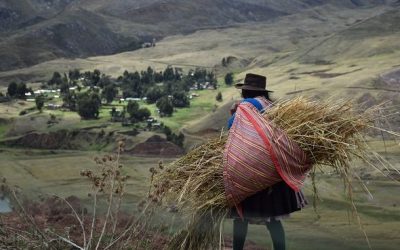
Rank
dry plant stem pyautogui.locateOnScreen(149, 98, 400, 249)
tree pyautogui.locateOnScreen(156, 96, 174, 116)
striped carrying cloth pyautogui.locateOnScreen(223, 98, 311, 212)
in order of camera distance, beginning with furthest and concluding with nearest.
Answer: tree pyautogui.locateOnScreen(156, 96, 174, 116)
dry plant stem pyautogui.locateOnScreen(149, 98, 400, 249)
striped carrying cloth pyautogui.locateOnScreen(223, 98, 311, 212)

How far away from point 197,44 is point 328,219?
2731 inches

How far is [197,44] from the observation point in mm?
81375

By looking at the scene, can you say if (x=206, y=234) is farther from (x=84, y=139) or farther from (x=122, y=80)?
(x=122, y=80)

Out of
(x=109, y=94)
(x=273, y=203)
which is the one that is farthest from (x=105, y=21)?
(x=273, y=203)

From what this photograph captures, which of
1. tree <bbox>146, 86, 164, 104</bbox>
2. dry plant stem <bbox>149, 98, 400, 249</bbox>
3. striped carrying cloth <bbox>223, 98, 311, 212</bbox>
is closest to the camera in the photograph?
striped carrying cloth <bbox>223, 98, 311, 212</bbox>

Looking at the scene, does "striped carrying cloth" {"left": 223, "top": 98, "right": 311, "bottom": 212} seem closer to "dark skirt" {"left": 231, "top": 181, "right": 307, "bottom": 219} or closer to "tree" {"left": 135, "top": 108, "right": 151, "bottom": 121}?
"dark skirt" {"left": 231, "top": 181, "right": 307, "bottom": 219}

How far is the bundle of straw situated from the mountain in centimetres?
6885

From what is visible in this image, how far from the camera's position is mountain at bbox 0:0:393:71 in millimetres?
84750

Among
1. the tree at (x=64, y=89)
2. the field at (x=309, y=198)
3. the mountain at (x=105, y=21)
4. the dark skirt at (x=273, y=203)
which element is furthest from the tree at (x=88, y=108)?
the mountain at (x=105, y=21)

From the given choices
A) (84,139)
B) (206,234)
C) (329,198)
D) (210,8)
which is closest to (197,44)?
(210,8)

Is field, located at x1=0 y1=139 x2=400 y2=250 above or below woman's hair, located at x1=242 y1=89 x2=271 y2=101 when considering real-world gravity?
below

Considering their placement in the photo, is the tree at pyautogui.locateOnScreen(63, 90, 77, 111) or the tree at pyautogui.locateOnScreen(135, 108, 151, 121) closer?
the tree at pyautogui.locateOnScreen(135, 108, 151, 121)

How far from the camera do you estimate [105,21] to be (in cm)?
10569

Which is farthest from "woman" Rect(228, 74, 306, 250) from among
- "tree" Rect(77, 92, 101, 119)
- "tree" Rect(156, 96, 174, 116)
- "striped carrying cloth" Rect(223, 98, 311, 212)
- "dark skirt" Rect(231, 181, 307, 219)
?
"tree" Rect(156, 96, 174, 116)
